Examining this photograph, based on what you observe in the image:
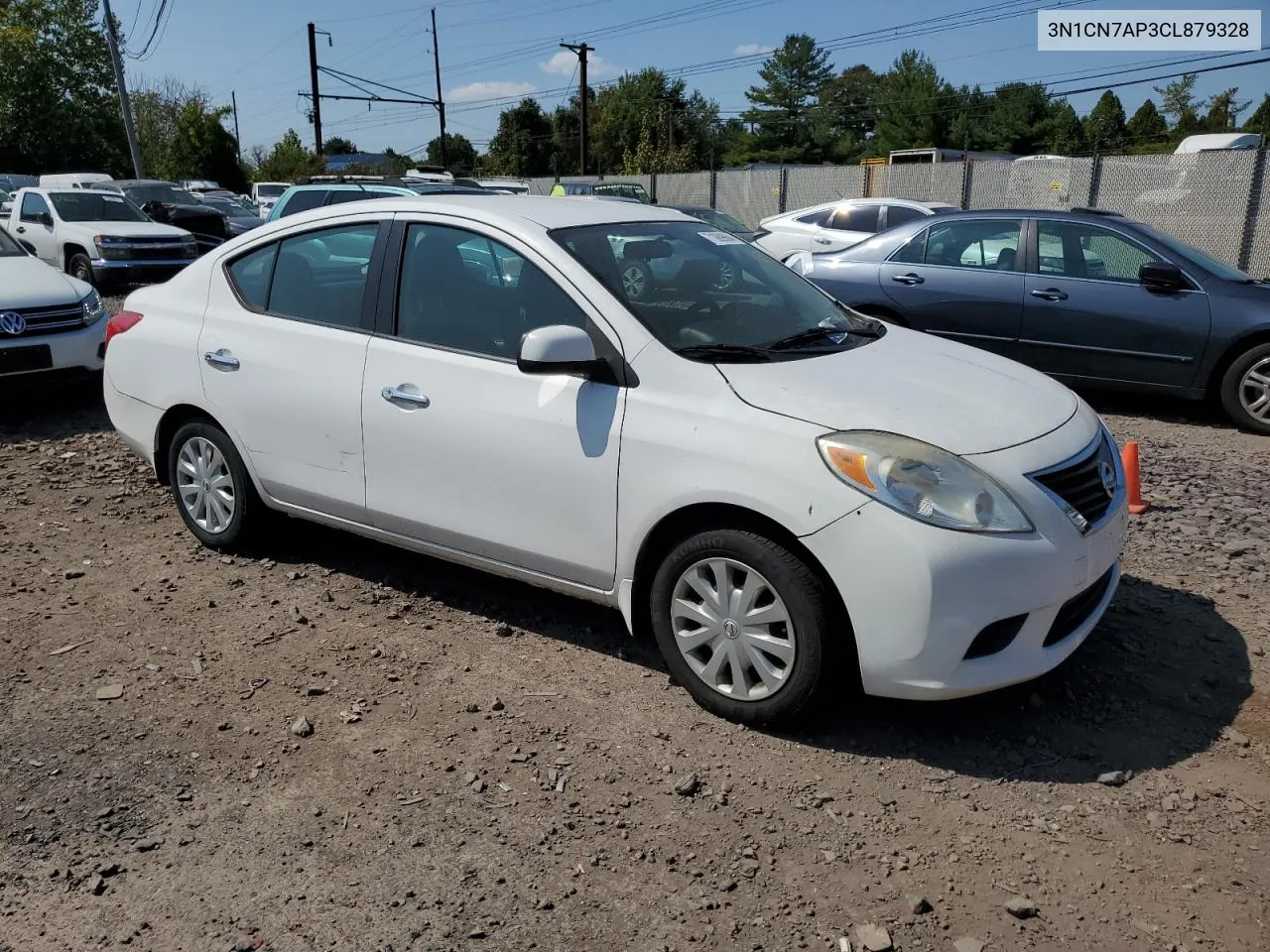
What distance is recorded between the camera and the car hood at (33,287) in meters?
7.62

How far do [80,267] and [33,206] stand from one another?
153 cm

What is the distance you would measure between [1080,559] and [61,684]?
3644 mm

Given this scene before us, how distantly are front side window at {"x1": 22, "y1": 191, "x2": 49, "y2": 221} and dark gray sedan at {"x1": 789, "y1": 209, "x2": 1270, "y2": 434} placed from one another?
13581mm

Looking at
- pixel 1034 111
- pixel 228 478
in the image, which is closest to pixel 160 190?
pixel 228 478

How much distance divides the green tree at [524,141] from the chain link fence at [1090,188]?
5914 cm

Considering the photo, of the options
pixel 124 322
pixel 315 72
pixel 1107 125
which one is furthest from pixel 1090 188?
pixel 1107 125

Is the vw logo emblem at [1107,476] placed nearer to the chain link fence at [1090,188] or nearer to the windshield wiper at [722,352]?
the windshield wiper at [722,352]

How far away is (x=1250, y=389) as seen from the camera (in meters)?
7.55

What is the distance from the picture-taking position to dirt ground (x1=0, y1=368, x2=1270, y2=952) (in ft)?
8.76

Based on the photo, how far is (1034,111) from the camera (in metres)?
74.3

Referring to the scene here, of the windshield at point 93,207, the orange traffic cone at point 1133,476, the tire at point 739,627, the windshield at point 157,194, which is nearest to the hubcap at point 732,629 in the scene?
the tire at point 739,627

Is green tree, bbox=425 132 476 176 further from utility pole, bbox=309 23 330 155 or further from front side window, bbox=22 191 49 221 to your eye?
front side window, bbox=22 191 49 221

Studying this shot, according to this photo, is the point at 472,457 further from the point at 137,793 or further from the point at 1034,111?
the point at 1034,111

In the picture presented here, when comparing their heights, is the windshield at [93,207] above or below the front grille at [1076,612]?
above
